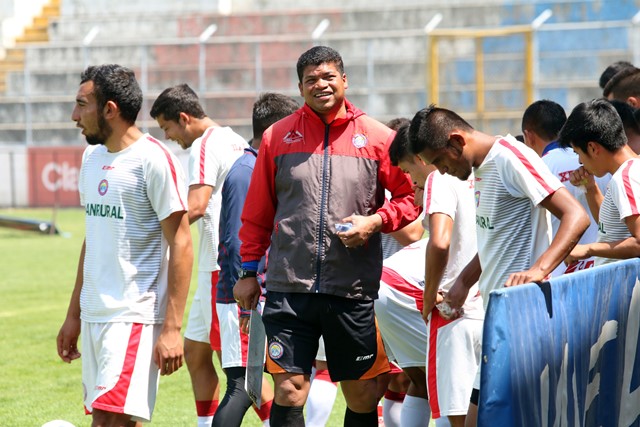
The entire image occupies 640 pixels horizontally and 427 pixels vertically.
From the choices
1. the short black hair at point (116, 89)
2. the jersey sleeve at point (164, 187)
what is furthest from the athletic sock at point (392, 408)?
the short black hair at point (116, 89)

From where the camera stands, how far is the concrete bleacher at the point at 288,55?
25.8 metres

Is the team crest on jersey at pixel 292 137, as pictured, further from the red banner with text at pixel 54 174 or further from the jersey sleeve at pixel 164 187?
the red banner with text at pixel 54 174

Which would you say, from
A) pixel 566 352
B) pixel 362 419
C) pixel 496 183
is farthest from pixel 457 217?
pixel 566 352

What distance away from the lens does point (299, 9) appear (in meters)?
31.6

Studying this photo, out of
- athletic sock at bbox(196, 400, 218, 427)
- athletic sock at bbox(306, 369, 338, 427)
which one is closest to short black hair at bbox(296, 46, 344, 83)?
athletic sock at bbox(306, 369, 338, 427)

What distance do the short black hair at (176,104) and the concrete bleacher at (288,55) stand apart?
741 inches

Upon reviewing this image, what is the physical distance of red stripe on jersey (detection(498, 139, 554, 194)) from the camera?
15.0 feet

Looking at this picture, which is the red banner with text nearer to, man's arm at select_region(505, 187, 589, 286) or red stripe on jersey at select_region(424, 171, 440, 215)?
red stripe on jersey at select_region(424, 171, 440, 215)

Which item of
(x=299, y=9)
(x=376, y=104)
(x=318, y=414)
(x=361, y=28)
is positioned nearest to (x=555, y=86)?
(x=376, y=104)

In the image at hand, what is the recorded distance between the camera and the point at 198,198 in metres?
6.57

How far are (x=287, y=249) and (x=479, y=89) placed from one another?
21206mm

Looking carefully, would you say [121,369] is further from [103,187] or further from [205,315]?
[205,315]

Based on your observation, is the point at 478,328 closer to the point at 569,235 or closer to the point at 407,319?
the point at 407,319

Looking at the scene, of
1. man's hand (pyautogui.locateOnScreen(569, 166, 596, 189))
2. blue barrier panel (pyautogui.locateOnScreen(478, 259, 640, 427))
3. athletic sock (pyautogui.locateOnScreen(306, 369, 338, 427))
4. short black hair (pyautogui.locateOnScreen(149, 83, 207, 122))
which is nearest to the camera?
blue barrier panel (pyautogui.locateOnScreen(478, 259, 640, 427))
